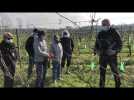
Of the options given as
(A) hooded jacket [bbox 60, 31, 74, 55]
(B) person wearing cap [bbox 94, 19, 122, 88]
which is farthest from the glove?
(A) hooded jacket [bbox 60, 31, 74, 55]

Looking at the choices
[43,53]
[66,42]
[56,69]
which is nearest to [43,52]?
[43,53]

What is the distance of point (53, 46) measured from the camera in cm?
816

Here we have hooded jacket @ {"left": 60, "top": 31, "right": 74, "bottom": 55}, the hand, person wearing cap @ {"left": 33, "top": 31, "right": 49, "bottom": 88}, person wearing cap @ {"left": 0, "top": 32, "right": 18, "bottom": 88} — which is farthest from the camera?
hooded jacket @ {"left": 60, "top": 31, "right": 74, "bottom": 55}

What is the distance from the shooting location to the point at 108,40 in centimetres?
650

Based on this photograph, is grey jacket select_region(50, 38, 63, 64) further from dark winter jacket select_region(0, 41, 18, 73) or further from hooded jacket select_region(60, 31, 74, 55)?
dark winter jacket select_region(0, 41, 18, 73)

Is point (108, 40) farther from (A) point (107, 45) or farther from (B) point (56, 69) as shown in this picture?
(B) point (56, 69)

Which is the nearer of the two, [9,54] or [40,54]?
[9,54]

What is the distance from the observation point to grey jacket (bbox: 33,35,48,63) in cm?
696

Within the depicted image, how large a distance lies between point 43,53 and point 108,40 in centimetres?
141

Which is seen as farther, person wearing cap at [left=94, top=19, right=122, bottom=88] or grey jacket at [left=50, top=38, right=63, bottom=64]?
grey jacket at [left=50, top=38, right=63, bottom=64]
